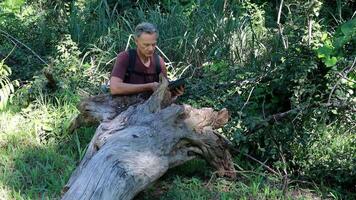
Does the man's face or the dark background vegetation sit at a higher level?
the man's face

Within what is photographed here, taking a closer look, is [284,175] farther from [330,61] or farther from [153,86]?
[153,86]

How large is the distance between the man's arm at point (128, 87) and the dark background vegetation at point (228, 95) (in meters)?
0.80

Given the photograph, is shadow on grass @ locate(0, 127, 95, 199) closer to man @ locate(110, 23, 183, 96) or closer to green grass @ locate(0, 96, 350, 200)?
green grass @ locate(0, 96, 350, 200)

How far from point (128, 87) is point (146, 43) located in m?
0.44

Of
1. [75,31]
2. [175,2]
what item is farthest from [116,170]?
[175,2]

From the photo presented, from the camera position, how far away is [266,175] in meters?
4.98

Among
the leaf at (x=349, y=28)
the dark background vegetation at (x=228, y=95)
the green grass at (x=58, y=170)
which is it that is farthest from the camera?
the dark background vegetation at (x=228, y=95)

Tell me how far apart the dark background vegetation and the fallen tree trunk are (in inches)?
11.2

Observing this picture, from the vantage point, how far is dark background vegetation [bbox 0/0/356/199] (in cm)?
485

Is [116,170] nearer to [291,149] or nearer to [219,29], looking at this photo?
[291,149]

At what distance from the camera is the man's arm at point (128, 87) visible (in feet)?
16.3

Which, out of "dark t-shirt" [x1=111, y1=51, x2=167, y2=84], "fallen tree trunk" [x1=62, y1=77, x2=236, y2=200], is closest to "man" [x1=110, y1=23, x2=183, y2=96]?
"dark t-shirt" [x1=111, y1=51, x2=167, y2=84]

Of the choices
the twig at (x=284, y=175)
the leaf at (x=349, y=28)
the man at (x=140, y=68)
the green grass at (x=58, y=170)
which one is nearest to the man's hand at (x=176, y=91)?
the man at (x=140, y=68)

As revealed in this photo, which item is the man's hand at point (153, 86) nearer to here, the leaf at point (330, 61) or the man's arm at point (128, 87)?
the man's arm at point (128, 87)
